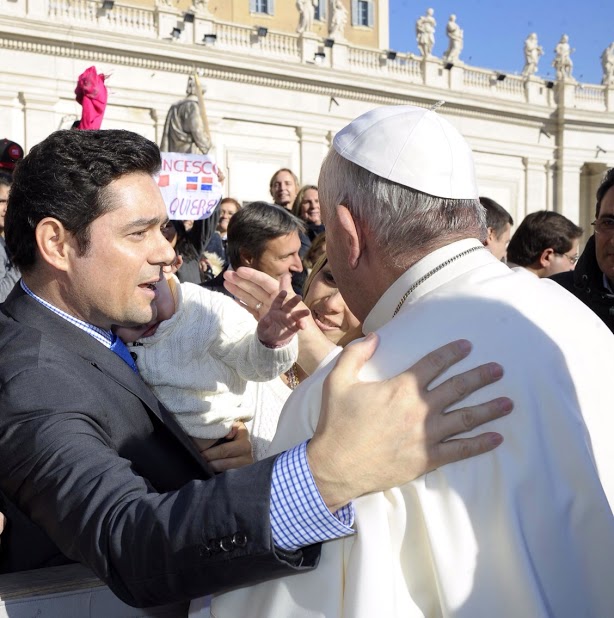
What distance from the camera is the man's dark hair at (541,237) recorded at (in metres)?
6.00

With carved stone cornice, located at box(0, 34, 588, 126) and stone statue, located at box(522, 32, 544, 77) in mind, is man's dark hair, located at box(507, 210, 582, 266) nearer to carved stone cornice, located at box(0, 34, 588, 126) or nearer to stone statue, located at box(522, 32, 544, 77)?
carved stone cornice, located at box(0, 34, 588, 126)

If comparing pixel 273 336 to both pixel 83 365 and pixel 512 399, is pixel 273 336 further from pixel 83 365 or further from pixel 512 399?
pixel 512 399

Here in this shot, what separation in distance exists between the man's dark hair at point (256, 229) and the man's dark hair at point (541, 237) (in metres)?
1.99

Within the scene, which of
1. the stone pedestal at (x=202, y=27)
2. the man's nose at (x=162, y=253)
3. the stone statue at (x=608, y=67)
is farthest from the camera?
the stone statue at (x=608, y=67)

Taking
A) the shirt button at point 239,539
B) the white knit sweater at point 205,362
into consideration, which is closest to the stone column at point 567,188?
the white knit sweater at point 205,362

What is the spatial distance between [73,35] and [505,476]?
856 inches

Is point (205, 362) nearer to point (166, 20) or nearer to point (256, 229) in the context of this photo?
point (256, 229)

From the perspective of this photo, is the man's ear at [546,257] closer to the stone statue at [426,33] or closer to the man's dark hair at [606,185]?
the man's dark hair at [606,185]

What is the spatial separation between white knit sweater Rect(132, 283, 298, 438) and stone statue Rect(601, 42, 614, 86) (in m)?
35.6

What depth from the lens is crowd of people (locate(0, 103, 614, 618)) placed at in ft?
5.35

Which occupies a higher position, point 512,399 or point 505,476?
point 512,399

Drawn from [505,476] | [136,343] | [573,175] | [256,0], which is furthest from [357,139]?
[256,0]

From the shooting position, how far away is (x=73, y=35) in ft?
69.8

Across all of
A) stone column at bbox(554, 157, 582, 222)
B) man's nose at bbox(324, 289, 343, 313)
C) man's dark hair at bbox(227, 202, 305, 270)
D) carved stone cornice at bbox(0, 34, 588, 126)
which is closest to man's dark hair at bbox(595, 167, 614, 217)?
man's nose at bbox(324, 289, 343, 313)
